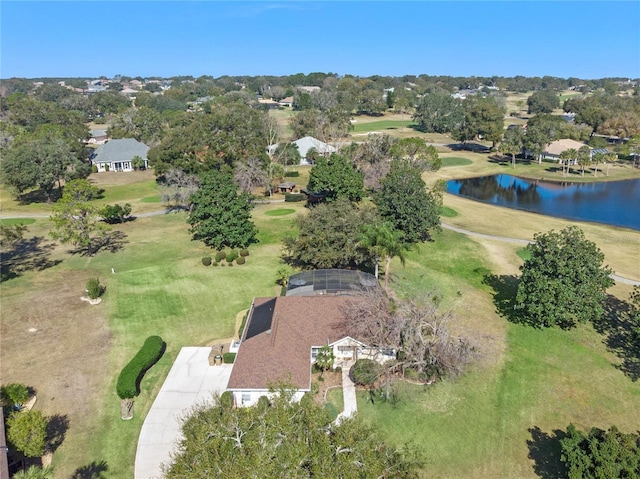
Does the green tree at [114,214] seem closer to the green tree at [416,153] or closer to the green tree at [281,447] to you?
the green tree at [416,153]

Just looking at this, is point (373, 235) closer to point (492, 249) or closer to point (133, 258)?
point (492, 249)

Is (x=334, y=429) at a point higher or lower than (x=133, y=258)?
higher

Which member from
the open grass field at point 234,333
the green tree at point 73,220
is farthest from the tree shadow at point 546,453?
the green tree at point 73,220

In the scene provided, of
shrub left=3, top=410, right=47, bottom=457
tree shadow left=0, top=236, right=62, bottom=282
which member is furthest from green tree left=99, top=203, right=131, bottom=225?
shrub left=3, top=410, right=47, bottom=457

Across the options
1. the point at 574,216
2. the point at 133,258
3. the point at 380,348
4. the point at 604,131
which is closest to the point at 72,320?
the point at 133,258

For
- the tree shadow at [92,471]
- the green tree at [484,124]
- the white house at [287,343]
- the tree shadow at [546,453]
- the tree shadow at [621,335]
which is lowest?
the tree shadow at [92,471]

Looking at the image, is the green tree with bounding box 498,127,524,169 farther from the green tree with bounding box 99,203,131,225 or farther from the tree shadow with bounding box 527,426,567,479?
the tree shadow with bounding box 527,426,567,479

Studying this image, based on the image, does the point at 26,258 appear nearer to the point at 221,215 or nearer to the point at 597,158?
the point at 221,215
